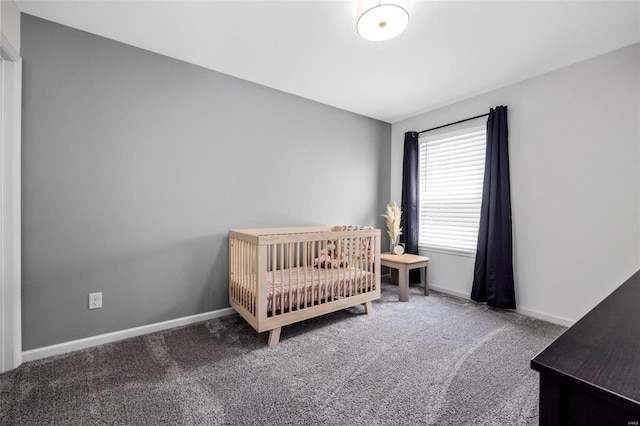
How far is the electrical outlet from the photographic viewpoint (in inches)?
79.5

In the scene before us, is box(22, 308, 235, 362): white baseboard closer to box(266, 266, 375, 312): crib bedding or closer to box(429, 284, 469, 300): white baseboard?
box(266, 266, 375, 312): crib bedding

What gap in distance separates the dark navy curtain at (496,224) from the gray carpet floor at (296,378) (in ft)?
1.39

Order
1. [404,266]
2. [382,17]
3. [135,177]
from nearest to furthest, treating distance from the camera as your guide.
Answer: [382,17]
[135,177]
[404,266]

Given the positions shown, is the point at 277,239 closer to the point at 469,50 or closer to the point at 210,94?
the point at 210,94

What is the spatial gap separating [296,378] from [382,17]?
2.18m

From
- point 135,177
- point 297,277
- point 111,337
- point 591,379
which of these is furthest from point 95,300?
point 591,379

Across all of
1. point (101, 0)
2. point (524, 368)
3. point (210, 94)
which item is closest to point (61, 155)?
point (101, 0)

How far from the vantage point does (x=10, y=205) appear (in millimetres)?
1702

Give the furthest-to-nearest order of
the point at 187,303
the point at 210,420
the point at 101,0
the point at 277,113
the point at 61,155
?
the point at 277,113 < the point at 187,303 < the point at 61,155 < the point at 101,0 < the point at 210,420

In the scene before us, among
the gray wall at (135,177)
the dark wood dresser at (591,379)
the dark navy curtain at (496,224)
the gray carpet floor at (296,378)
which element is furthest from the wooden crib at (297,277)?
the dark wood dresser at (591,379)

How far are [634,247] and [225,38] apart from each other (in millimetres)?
3426

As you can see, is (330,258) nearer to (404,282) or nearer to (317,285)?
(317,285)

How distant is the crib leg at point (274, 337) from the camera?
2.04 metres

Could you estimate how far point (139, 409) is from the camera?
140 cm
